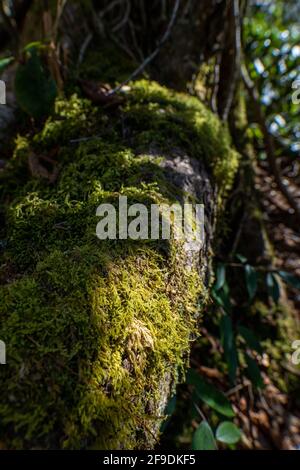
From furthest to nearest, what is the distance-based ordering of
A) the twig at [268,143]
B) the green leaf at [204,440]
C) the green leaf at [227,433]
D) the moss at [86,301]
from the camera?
1. the twig at [268,143]
2. the green leaf at [227,433]
3. the green leaf at [204,440]
4. the moss at [86,301]

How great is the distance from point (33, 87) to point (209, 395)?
1232mm

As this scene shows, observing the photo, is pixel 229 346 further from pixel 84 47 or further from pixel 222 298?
pixel 84 47

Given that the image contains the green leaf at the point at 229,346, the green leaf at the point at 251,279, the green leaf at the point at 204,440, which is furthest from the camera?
the green leaf at the point at 251,279

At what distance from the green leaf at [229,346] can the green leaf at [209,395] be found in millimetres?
141

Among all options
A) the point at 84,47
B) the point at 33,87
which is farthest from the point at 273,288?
the point at 84,47

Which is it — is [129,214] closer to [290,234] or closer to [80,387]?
[80,387]

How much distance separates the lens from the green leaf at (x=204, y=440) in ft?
3.32

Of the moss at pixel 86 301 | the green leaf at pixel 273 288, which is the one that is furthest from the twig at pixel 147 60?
the green leaf at pixel 273 288

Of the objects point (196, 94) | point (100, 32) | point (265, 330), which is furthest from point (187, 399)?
point (100, 32)

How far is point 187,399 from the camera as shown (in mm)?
1452

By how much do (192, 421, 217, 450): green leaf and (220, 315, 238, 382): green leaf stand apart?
29cm

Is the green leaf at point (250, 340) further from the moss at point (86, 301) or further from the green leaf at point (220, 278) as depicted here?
the moss at point (86, 301)

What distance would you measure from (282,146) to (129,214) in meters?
2.27

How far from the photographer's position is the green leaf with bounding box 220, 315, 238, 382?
1.31m
